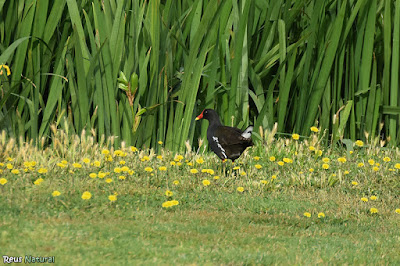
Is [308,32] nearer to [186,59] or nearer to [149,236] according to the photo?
[186,59]

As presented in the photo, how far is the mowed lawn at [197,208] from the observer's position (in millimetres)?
4293

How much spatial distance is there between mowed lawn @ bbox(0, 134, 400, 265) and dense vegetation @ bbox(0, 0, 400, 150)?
1.94 feet

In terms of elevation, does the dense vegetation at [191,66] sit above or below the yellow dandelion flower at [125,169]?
above

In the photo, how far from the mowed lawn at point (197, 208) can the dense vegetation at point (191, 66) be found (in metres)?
0.59

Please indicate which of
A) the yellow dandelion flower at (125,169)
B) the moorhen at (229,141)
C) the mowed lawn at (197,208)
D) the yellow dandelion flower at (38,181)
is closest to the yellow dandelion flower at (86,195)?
the mowed lawn at (197,208)

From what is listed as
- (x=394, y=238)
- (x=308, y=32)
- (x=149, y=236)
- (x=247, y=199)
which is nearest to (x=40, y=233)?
(x=149, y=236)

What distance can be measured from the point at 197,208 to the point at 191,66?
224cm

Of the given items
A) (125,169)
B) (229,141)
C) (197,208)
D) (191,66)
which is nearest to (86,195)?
(125,169)

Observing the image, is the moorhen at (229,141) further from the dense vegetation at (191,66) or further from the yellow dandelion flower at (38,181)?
the yellow dandelion flower at (38,181)

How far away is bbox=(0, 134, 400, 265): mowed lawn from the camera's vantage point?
169 inches

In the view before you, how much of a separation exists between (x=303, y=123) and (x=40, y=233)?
15.2 ft

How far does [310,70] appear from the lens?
324 inches

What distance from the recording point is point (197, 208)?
5.47 meters

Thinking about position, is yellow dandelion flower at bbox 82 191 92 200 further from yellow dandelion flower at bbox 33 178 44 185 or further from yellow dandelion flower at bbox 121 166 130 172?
yellow dandelion flower at bbox 121 166 130 172
